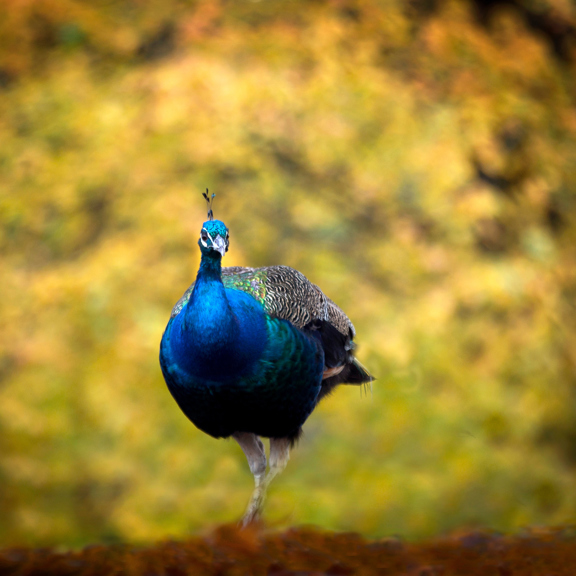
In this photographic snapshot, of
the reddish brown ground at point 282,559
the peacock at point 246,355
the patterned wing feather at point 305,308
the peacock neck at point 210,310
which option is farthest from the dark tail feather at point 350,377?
the peacock neck at point 210,310

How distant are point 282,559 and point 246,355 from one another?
75 cm

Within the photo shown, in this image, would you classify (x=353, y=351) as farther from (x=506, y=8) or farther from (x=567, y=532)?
(x=506, y=8)

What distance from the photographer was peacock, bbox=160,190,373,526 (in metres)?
2.47

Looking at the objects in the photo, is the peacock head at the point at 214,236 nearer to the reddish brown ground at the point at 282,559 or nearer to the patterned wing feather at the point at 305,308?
the patterned wing feather at the point at 305,308

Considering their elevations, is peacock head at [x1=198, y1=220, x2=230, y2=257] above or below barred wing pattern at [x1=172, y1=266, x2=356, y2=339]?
below

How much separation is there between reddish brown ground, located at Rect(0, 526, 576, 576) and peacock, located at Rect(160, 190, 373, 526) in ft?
1.42

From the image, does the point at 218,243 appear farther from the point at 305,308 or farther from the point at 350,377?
the point at 350,377

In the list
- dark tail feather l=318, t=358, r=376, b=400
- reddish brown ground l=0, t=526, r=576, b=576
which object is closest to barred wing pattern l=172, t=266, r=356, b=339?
dark tail feather l=318, t=358, r=376, b=400

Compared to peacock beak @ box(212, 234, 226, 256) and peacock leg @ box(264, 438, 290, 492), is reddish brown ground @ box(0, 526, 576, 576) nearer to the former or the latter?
peacock leg @ box(264, 438, 290, 492)

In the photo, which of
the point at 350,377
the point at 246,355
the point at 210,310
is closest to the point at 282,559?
the point at 246,355

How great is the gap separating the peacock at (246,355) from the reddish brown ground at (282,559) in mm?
432

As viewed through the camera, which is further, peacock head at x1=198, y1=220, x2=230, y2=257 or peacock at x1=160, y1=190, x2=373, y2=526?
peacock at x1=160, y1=190, x2=373, y2=526

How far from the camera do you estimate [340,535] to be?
282cm

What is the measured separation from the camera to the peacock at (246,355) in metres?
2.47
